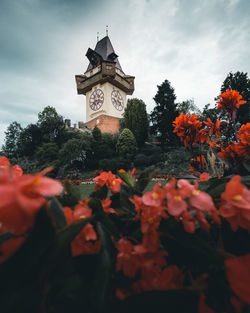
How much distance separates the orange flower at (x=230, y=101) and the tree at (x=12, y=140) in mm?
18416

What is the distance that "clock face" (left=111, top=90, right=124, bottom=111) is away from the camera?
20250 millimetres

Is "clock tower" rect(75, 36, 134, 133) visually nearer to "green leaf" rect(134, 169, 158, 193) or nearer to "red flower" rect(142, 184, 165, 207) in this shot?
"green leaf" rect(134, 169, 158, 193)

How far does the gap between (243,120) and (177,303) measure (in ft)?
52.2

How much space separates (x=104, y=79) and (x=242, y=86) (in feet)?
43.5

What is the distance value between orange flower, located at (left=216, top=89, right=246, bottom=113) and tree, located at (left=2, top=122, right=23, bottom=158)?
60.4 ft

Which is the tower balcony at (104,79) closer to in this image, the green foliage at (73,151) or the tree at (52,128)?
the tree at (52,128)

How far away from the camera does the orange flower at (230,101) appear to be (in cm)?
114

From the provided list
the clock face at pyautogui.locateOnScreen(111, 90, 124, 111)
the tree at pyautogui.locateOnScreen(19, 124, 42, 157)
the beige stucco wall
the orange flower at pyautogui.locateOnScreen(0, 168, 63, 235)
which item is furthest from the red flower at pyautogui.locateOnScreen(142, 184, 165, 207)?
the clock face at pyautogui.locateOnScreen(111, 90, 124, 111)

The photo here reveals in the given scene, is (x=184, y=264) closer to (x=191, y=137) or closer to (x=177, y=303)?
(x=177, y=303)

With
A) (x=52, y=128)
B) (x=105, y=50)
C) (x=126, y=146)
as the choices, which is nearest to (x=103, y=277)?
(x=126, y=146)

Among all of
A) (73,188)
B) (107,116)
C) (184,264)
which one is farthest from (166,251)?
(107,116)

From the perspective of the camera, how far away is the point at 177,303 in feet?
0.74

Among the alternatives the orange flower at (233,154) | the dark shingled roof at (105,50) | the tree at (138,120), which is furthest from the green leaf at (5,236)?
the dark shingled roof at (105,50)

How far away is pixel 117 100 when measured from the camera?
20.8 meters
